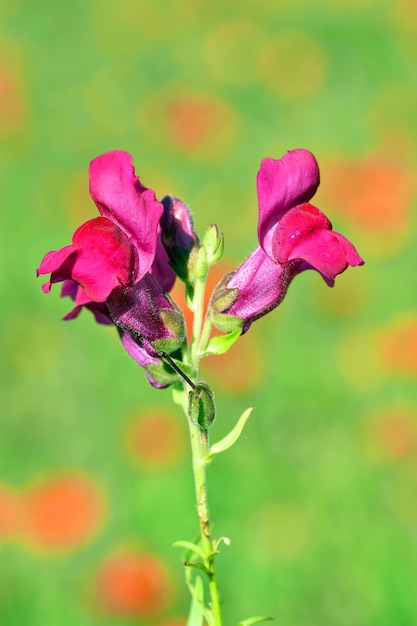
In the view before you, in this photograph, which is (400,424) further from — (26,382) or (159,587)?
(26,382)

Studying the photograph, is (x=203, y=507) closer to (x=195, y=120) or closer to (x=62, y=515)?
(x=62, y=515)

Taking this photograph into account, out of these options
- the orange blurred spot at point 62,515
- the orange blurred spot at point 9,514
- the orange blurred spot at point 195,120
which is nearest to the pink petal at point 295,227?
the orange blurred spot at point 62,515

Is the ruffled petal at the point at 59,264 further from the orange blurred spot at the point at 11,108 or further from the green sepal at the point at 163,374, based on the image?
the orange blurred spot at the point at 11,108

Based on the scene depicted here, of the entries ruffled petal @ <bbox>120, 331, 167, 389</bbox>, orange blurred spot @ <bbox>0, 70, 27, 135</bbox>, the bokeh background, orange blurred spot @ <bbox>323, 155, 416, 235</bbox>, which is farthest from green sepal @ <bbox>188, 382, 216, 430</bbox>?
orange blurred spot @ <bbox>0, 70, 27, 135</bbox>

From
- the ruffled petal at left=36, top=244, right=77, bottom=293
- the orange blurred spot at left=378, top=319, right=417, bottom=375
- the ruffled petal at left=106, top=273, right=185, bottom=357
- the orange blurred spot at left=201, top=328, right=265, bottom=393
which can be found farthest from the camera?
the orange blurred spot at left=378, top=319, right=417, bottom=375

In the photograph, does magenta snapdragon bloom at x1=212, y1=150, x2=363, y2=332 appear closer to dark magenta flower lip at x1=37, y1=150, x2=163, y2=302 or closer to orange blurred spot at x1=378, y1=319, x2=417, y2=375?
dark magenta flower lip at x1=37, y1=150, x2=163, y2=302
